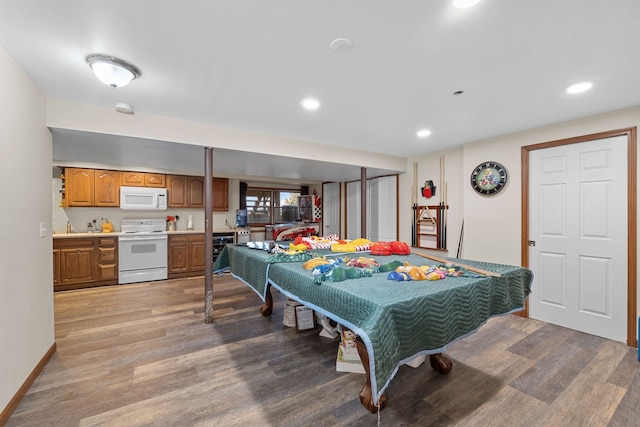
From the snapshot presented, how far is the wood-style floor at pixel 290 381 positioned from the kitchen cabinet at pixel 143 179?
265cm

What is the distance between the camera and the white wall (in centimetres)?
166

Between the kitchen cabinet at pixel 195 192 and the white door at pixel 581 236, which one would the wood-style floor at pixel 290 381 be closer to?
the white door at pixel 581 236

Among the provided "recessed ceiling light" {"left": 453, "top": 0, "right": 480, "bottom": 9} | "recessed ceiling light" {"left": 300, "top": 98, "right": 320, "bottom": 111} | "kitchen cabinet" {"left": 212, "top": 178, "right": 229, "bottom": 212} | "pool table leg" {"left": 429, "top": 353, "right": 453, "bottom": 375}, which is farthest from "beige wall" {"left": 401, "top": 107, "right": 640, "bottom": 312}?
"kitchen cabinet" {"left": 212, "top": 178, "right": 229, "bottom": 212}

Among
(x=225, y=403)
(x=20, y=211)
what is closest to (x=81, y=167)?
(x=20, y=211)

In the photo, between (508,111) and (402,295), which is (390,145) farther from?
(402,295)

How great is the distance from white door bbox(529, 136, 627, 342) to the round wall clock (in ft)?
1.04

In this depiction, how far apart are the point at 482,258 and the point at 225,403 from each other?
3507 millimetres

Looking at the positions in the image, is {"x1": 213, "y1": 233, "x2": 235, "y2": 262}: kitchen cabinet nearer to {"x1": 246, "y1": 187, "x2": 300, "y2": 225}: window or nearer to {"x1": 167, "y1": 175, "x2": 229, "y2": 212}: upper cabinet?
{"x1": 167, "y1": 175, "x2": 229, "y2": 212}: upper cabinet

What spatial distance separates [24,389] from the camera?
1.86 m

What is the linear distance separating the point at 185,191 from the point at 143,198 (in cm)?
75

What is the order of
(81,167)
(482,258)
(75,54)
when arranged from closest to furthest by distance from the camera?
1. (75,54)
2. (482,258)
3. (81,167)

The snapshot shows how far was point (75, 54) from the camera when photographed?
1.72 meters

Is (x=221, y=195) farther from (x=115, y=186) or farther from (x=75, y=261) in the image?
(x=75, y=261)

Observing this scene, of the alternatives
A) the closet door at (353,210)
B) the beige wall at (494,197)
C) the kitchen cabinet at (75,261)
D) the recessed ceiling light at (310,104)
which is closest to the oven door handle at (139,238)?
the kitchen cabinet at (75,261)
